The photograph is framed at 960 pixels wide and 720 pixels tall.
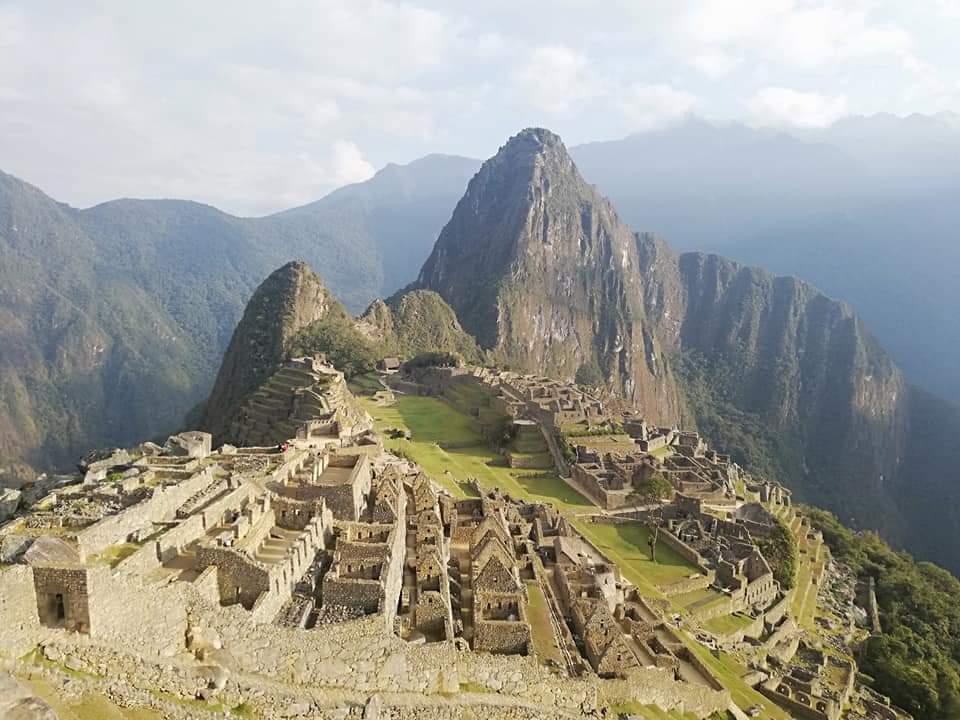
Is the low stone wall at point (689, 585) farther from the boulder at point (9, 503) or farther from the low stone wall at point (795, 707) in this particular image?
the boulder at point (9, 503)

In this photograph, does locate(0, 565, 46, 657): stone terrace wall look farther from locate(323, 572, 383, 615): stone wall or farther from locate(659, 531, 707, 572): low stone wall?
locate(659, 531, 707, 572): low stone wall

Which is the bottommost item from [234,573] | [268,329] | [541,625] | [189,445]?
[541,625]

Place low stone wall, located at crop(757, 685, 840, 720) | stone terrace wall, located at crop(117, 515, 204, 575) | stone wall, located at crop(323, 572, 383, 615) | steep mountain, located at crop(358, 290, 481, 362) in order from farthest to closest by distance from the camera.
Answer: steep mountain, located at crop(358, 290, 481, 362)
low stone wall, located at crop(757, 685, 840, 720)
stone wall, located at crop(323, 572, 383, 615)
stone terrace wall, located at crop(117, 515, 204, 575)

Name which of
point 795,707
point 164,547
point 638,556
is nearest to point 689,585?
point 638,556

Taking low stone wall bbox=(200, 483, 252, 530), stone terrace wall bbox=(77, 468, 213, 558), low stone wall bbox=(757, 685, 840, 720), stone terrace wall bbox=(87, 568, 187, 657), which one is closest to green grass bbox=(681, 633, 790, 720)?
low stone wall bbox=(757, 685, 840, 720)

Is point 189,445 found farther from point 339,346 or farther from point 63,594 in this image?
point 339,346

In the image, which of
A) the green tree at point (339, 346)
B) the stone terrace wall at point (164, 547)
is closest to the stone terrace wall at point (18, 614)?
the stone terrace wall at point (164, 547)
